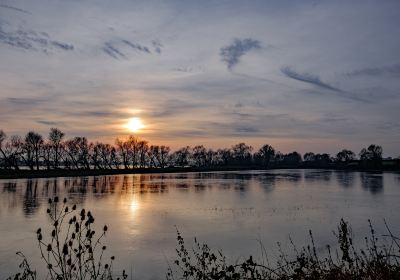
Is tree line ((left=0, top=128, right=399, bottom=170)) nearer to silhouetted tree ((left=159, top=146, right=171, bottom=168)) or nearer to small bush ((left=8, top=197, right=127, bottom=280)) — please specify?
silhouetted tree ((left=159, top=146, right=171, bottom=168))

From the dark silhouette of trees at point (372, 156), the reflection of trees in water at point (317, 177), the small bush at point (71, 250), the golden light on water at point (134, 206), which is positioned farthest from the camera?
the dark silhouette of trees at point (372, 156)

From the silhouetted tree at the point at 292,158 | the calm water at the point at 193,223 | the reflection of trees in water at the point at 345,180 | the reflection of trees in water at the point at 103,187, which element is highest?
the silhouetted tree at the point at 292,158

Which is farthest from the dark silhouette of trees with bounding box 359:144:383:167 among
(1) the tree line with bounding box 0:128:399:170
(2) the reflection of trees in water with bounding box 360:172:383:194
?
(2) the reflection of trees in water with bounding box 360:172:383:194

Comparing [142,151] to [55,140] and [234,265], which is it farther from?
[234,265]

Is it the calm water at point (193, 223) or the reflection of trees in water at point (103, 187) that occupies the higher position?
the reflection of trees in water at point (103, 187)

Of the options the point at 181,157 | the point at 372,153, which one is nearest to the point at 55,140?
the point at 181,157

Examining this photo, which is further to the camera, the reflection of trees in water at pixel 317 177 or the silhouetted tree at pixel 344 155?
the silhouetted tree at pixel 344 155

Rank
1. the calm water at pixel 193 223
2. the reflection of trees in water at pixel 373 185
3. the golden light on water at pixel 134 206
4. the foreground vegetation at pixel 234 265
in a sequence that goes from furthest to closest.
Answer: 1. the reflection of trees in water at pixel 373 185
2. the golden light on water at pixel 134 206
3. the calm water at pixel 193 223
4. the foreground vegetation at pixel 234 265

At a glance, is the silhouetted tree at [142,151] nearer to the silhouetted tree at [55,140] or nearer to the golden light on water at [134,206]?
the silhouetted tree at [55,140]

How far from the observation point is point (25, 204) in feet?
82.2

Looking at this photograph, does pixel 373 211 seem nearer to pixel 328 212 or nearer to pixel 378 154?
pixel 328 212

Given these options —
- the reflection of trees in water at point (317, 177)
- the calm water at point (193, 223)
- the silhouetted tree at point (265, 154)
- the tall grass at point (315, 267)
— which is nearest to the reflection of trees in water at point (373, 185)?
the reflection of trees in water at point (317, 177)

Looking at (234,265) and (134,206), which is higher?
(234,265)

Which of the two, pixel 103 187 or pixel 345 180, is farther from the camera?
pixel 345 180
